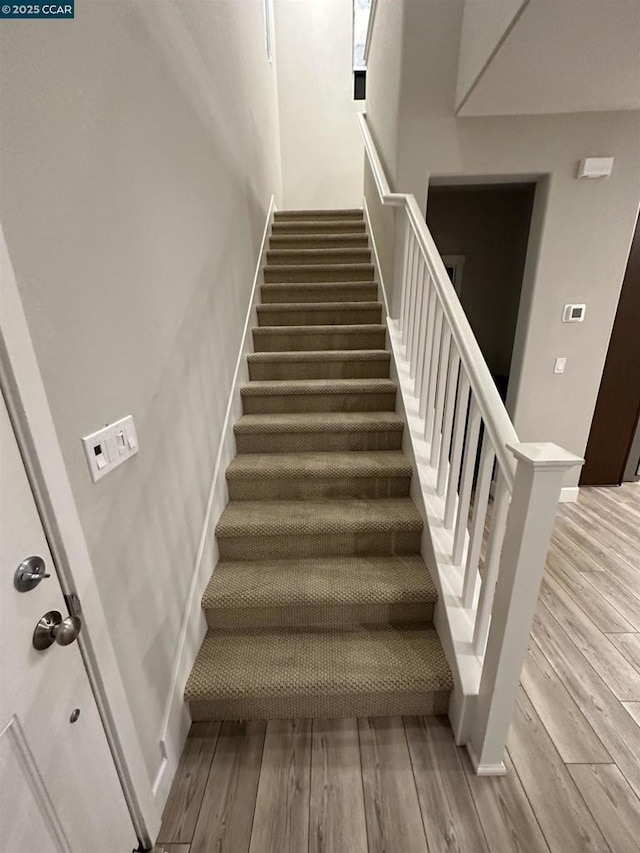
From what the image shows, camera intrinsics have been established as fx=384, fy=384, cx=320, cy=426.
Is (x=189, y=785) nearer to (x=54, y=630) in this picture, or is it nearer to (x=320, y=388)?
(x=54, y=630)

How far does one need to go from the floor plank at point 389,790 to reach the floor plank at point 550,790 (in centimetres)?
36

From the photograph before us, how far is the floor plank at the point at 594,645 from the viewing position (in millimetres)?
1521

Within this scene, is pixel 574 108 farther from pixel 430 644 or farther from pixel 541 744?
pixel 541 744

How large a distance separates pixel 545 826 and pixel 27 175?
2039 mm

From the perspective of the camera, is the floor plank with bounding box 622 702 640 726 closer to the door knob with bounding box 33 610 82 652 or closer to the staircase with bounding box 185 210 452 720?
the staircase with bounding box 185 210 452 720

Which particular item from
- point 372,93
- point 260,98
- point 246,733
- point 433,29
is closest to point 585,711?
point 246,733

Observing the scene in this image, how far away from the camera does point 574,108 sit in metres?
1.97

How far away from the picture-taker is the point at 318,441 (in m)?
2.08

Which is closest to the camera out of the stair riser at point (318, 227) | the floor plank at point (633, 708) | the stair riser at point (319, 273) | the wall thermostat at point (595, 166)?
the floor plank at point (633, 708)

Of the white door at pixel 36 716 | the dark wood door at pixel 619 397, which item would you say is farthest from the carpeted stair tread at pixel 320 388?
the dark wood door at pixel 619 397

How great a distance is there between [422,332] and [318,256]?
1792 mm

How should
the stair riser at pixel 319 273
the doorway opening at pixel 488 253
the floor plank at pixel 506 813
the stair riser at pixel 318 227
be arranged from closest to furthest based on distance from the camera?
the floor plank at pixel 506 813
the stair riser at pixel 319 273
the doorway opening at pixel 488 253
the stair riser at pixel 318 227

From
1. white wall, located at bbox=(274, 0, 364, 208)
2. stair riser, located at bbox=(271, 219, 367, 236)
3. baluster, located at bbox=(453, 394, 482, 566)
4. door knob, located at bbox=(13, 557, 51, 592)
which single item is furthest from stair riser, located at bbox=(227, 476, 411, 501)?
white wall, located at bbox=(274, 0, 364, 208)

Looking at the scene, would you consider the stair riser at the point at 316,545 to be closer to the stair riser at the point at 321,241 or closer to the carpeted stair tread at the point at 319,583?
the carpeted stair tread at the point at 319,583
